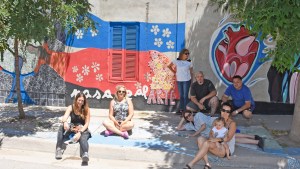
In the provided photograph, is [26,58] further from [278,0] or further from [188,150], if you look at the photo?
[278,0]

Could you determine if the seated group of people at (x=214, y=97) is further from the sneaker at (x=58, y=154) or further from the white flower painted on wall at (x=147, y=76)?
the sneaker at (x=58, y=154)

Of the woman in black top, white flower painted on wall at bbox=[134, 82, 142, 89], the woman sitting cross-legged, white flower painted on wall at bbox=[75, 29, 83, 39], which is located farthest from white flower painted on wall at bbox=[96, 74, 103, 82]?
the woman sitting cross-legged

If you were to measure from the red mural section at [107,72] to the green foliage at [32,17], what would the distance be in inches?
119

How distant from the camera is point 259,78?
9.49 meters

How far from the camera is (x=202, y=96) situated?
28.2 feet

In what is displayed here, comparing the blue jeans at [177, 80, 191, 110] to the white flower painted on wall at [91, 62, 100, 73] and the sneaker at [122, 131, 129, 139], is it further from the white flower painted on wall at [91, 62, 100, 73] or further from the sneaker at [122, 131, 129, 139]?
the sneaker at [122, 131, 129, 139]

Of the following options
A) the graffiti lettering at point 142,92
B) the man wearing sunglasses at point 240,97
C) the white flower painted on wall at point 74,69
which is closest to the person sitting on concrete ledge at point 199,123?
the man wearing sunglasses at point 240,97

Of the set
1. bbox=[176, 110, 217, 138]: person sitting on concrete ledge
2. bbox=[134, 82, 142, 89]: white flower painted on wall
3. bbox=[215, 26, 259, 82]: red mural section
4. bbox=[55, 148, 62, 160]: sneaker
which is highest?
bbox=[215, 26, 259, 82]: red mural section

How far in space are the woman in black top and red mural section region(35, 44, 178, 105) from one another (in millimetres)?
3192

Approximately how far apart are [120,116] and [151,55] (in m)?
2.93

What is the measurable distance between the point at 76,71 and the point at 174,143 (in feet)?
14.6

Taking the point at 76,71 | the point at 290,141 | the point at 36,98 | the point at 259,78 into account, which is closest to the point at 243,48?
the point at 259,78

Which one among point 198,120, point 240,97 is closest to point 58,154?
point 198,120

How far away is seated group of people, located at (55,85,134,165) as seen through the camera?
6578 millimetres
